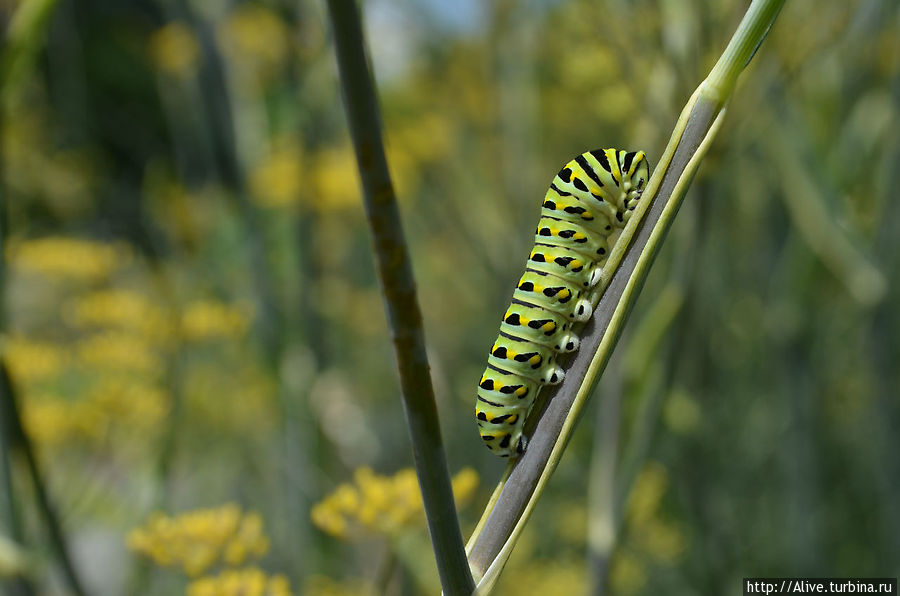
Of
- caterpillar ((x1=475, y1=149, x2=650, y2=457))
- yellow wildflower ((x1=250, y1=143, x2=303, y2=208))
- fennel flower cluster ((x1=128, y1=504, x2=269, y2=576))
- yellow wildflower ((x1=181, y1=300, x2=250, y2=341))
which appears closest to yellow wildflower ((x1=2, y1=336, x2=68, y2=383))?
yellow wildflower ((x1=181, y1=300, x2=250, y2=341))

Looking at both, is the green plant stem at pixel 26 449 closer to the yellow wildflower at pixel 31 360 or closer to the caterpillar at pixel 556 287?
the caterpillar at pixel 556 287

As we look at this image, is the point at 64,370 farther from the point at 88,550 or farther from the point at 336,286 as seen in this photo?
the point at 88,550

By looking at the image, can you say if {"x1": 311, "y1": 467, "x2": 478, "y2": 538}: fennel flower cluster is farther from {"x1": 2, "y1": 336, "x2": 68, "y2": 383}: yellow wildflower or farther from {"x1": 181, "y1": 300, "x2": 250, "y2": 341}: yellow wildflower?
{"x1": 2, "y1": 336, "x2": 68, "y2": 383}: yellow wildflower

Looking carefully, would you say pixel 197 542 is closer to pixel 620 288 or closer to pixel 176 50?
pixel 620 288

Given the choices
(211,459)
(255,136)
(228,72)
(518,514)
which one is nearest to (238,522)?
(518,514)

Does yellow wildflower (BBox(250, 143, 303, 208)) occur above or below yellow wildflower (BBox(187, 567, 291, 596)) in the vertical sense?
above

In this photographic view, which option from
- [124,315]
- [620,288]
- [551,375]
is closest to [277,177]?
[124,315]
